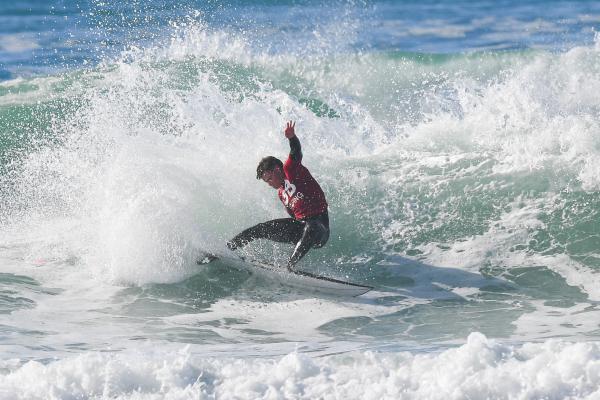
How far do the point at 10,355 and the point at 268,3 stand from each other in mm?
21341

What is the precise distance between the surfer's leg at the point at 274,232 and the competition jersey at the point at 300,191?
143 millimetres

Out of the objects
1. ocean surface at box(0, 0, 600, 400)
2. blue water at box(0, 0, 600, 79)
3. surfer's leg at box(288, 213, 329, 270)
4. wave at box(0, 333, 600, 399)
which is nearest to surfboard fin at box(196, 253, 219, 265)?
ocean surface at box(0, 0, 600, 400)

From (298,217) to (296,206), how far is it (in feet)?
0.42

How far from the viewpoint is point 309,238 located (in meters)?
8.57

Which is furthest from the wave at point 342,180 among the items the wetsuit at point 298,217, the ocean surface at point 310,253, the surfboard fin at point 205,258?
the wetsuit at point 298,217

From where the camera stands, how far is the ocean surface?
5.53 meters

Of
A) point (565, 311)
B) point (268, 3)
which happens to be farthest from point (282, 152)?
point (268, 3)

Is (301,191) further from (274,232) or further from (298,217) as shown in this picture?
(274,232)

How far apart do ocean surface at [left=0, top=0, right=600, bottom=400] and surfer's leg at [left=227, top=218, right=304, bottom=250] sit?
1.21 feet

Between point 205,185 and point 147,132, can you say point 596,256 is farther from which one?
point 147,132

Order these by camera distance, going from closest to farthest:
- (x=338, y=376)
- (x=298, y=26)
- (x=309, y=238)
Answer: (x=338, y=376) < (x=309, y=238) < (x=298, y=26)

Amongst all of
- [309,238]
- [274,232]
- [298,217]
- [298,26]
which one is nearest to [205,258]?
[274,232]

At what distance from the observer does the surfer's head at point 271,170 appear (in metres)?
8.65

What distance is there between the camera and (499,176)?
10609mm
